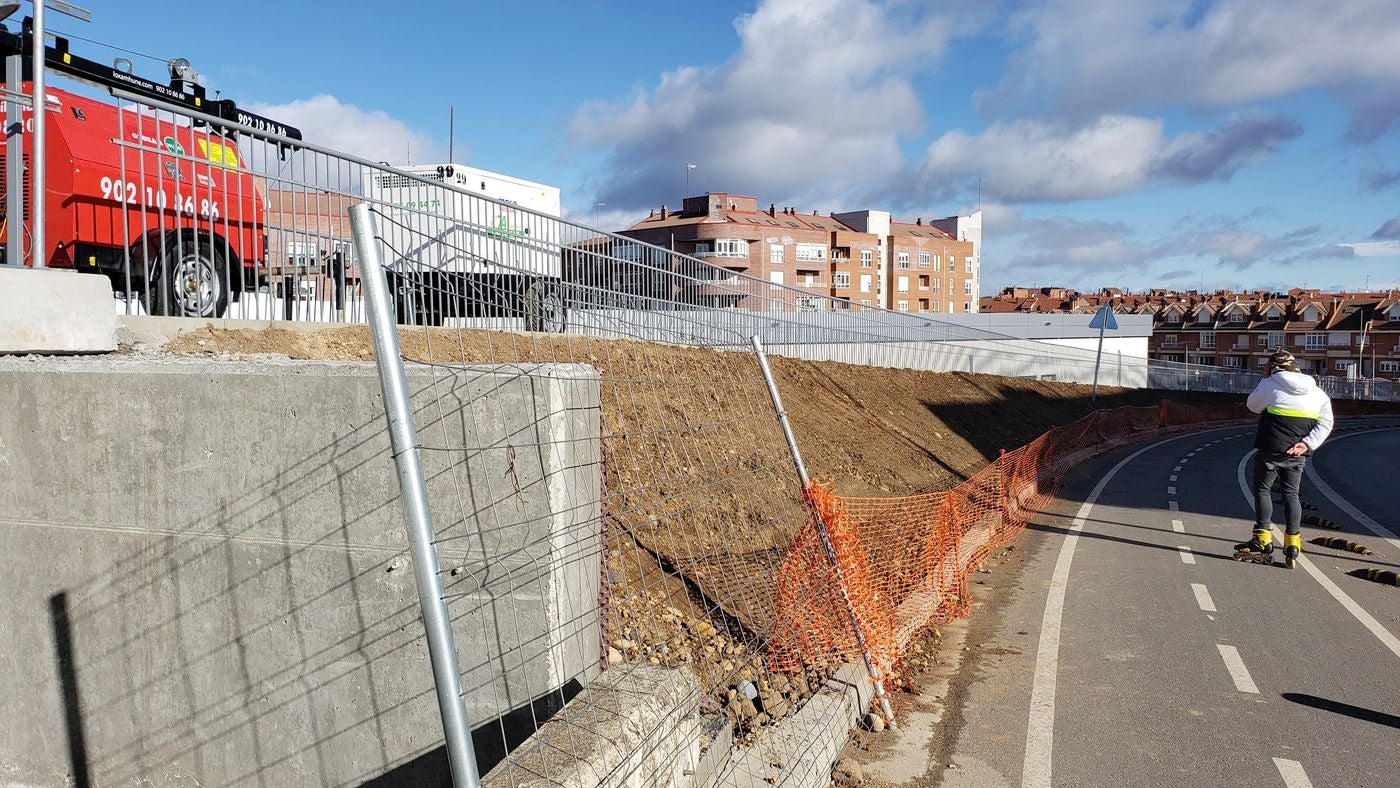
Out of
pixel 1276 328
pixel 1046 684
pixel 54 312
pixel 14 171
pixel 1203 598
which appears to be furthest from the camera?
pixel 1276 328

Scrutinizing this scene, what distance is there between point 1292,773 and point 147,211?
9003mm

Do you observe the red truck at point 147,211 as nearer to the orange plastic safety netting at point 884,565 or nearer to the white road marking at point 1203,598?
the orange plastic safety netting at point 884,565

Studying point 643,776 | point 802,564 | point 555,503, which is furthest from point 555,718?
point 802,564

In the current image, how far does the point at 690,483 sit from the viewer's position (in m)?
8.69

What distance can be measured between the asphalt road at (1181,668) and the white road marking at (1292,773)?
1 cm

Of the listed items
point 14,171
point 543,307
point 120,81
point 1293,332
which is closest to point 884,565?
point 543,307

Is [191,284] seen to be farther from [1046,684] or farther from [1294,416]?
[1294,416]

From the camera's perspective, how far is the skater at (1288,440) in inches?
384

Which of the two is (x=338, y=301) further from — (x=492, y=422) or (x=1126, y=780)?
(x=1126, y=780)

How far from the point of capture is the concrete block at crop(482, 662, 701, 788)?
3.27 metres

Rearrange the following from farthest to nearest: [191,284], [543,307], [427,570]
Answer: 1. [191,284]
2. [543,307]
3. [427,570]

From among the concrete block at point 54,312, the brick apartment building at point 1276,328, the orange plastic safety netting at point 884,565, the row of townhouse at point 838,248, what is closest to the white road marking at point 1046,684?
the orange plastic safety netting at point 884,565

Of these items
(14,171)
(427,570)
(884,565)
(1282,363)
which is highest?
(14,171)

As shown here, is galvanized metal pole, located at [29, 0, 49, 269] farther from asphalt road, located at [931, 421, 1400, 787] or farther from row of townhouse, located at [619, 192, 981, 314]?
row of townhouse, located at [619, 192, 981, 314]
